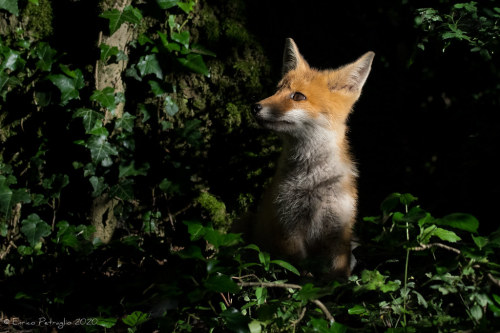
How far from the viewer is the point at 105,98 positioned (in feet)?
12.0

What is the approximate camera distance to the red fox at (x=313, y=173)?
3.37 m

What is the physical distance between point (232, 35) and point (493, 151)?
2.81 m

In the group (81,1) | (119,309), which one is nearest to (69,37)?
(81,1)

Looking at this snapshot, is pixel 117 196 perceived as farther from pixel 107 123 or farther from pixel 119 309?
pixel 119 309

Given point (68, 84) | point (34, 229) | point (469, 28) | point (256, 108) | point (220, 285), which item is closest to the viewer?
point (220, 285)

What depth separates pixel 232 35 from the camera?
427cm

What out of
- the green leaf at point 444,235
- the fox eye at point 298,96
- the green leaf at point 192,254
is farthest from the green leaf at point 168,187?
the green leaf at point 444,235

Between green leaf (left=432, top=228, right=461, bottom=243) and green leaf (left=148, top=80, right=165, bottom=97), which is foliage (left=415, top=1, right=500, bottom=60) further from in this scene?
green leaf (left=148, top=80, right=165, bottom=97)

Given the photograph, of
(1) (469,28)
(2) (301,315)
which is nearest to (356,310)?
(2) (301,315)

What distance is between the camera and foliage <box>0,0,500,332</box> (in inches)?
138

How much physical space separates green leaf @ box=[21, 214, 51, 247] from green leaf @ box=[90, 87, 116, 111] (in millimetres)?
1118

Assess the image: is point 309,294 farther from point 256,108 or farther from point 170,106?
point 170,106

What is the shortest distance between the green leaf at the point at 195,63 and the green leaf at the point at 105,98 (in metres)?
0.63

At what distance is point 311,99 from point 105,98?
166cm
